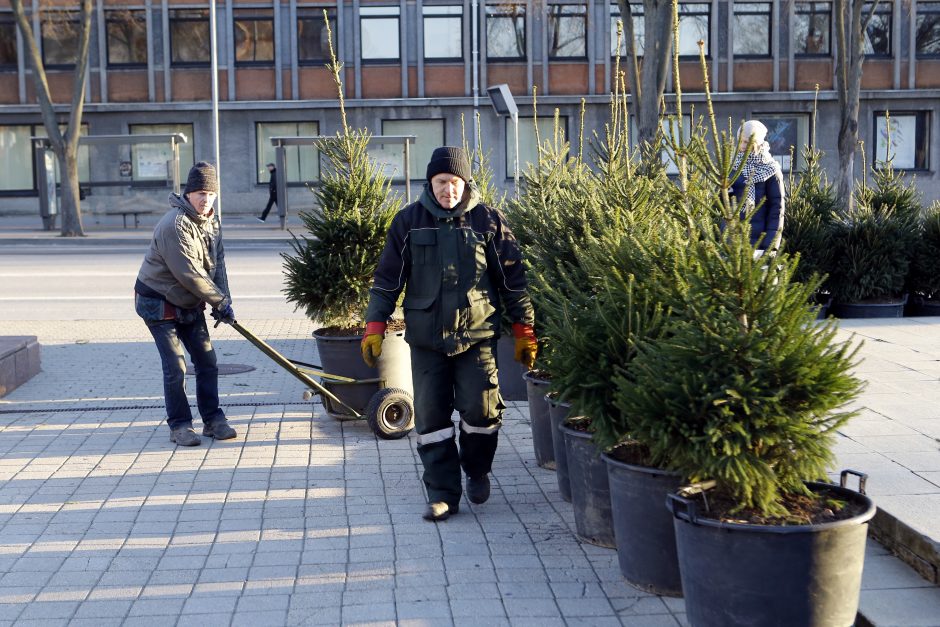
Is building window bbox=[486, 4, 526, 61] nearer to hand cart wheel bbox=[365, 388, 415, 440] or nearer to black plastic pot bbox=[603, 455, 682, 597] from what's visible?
hand cart wheel bbox=[365, 388, 415, 440]

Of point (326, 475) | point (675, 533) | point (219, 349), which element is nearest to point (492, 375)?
point (326, 475)

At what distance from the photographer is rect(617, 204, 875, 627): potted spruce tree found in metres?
4.06

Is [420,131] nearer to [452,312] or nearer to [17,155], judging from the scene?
[17,155]

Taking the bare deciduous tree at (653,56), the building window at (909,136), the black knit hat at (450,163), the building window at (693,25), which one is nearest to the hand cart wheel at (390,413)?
the black knit hat at (450,163)

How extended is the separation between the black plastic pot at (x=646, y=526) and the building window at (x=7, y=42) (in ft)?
127

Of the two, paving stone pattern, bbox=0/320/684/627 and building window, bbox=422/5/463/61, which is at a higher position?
building window, bbox=422/5/463/61

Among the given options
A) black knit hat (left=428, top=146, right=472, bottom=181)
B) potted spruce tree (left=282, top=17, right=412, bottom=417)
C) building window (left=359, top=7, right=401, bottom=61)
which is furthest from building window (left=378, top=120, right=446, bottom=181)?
black knit hat (left=428, top=146, right=472, bottom=181)

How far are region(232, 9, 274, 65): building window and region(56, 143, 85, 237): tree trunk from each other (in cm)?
990

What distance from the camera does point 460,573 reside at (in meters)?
5.22

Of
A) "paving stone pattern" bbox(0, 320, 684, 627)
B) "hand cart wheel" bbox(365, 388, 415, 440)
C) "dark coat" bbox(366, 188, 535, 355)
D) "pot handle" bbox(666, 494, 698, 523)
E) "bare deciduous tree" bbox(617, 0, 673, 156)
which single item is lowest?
"paving stone pattern" bbox(0, 320, 684, 627)

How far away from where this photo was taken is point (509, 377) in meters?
9.39

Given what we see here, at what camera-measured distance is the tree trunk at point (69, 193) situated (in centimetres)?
2981

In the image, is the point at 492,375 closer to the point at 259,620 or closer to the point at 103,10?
the point at 259,620

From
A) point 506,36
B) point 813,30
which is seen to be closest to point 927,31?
point 813,30
